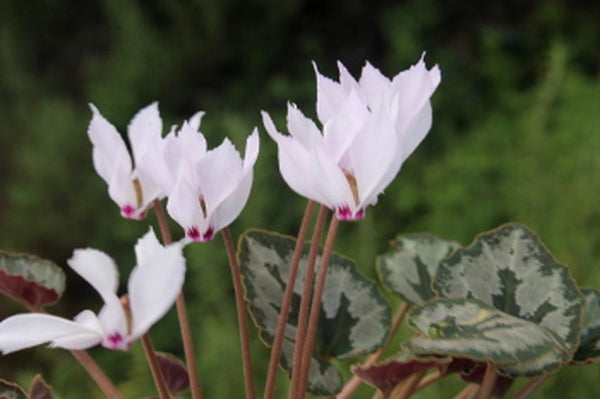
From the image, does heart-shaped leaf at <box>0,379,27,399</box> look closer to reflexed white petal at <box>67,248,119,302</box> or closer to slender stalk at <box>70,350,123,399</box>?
slender stalk at <box>70,350,123,399</box>

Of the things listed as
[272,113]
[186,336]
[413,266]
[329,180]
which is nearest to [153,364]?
[186,336]

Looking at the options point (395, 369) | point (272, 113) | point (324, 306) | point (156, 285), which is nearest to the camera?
point (156, 285)

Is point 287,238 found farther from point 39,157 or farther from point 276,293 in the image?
point 39,157

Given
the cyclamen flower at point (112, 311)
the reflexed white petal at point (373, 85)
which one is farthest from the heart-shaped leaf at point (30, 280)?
the reflexed white petal at point (373, 85)

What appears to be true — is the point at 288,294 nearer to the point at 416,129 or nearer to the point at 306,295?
the point at 306,295

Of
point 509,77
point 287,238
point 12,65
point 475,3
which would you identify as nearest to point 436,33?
point 475,3

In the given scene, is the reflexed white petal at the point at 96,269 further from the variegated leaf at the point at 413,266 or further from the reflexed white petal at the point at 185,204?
Answer: the variegated leaf at the point at 413,266
